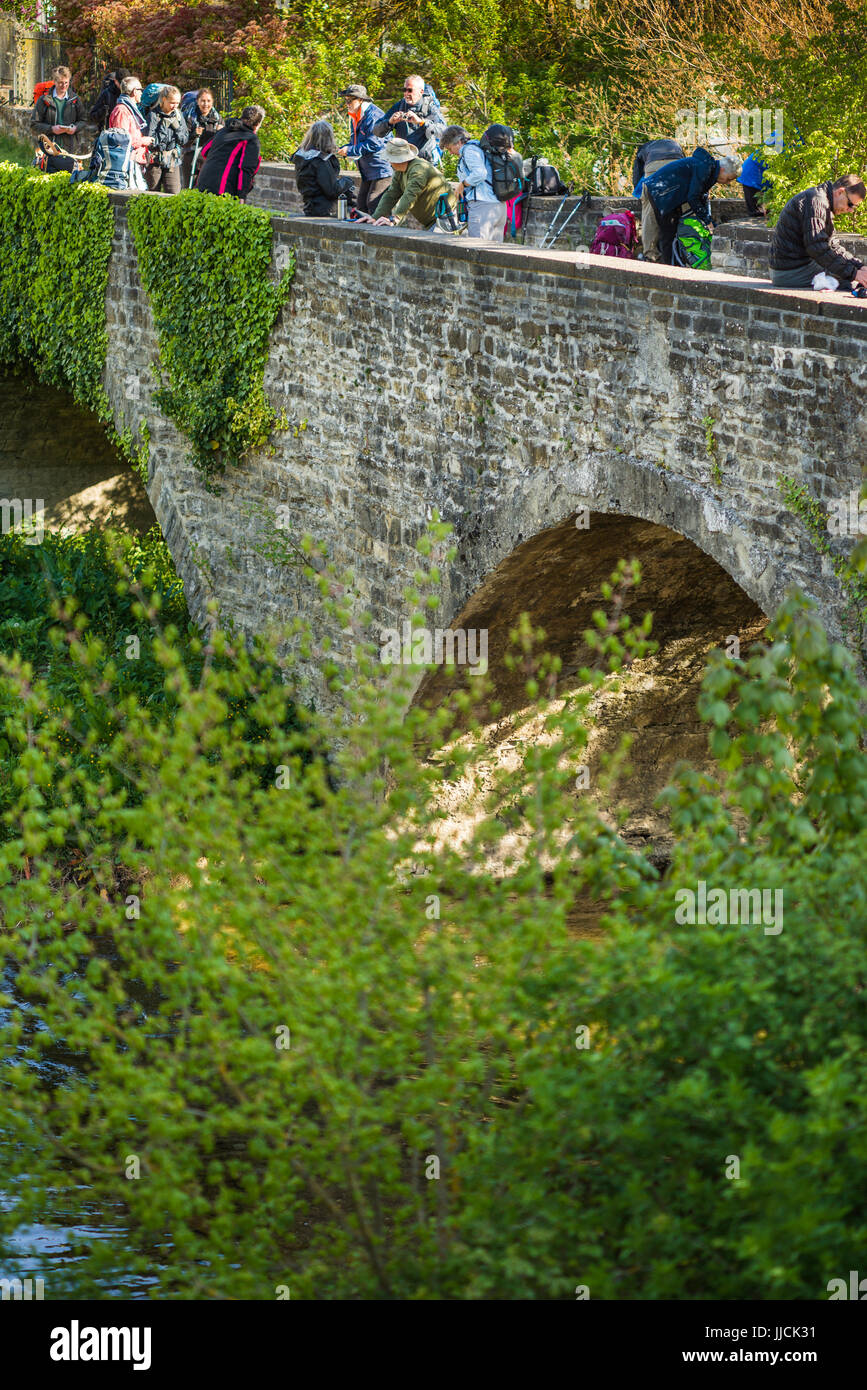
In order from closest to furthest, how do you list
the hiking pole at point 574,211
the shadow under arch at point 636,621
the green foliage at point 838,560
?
1. the green foliage at point 838,560
2. the shadow under arch at point 636,621
3. the hiking pole at point 574,211

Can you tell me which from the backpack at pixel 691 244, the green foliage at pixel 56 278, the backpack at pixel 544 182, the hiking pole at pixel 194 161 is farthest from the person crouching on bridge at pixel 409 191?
the hiking pole at pixel 194 161

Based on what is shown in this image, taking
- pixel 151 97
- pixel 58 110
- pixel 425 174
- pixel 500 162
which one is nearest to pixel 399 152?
pixel 425 174

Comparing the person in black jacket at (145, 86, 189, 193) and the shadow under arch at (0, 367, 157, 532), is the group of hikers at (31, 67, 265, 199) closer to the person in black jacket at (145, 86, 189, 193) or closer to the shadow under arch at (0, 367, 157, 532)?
the person in black jacket at (145, 86, 189, 193)

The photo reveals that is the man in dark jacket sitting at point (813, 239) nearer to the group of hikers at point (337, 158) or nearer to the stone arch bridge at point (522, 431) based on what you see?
the stone arch bridge at point (522, 431)

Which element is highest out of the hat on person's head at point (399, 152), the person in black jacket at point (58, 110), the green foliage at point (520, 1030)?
the person in black jacket at point (58, 110)

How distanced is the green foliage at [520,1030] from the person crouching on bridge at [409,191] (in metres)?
6.43

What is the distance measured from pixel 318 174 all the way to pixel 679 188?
3.29 m

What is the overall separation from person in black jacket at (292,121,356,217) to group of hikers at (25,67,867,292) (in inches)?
0.4

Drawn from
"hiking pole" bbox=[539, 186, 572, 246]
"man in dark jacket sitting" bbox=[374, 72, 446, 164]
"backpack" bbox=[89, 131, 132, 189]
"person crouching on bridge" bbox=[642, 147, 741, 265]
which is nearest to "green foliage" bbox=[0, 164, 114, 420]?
"backpack" bbox=[89, 131, 132, 189]

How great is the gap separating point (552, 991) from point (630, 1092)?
43 cm

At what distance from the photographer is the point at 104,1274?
7176mm

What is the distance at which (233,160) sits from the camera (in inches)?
520

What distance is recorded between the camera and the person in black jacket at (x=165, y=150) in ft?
49.1
